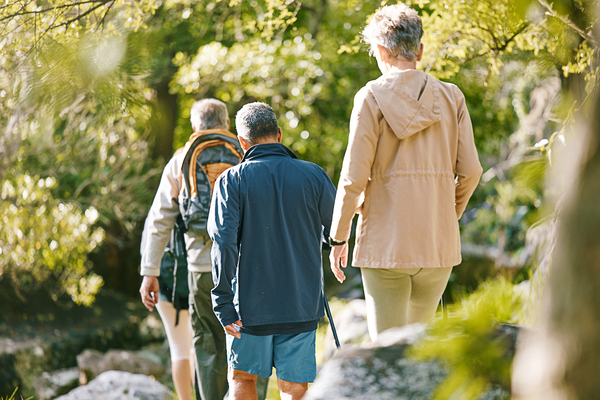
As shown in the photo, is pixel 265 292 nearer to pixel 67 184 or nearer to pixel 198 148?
pixel 198 148

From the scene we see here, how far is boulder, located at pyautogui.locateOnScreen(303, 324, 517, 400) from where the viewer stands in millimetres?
1330

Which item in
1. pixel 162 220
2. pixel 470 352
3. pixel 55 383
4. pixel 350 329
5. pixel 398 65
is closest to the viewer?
pixel 470 352

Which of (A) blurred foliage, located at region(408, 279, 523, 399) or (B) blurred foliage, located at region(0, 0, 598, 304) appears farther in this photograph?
(B) blurred foliage, located at region(0, 0, 598, 304)

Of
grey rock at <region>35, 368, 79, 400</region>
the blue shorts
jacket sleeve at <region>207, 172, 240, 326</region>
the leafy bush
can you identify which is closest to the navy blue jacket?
jacket sleeve at <region>207, 172, 240, 326</region>

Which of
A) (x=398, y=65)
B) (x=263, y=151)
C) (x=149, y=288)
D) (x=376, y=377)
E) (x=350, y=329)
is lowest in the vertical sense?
(x=350, y=329)

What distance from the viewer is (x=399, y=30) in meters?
2.09

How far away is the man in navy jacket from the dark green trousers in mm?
605

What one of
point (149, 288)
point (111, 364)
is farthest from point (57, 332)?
point (149, 288)

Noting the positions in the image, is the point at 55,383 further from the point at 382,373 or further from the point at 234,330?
the point at 382,373

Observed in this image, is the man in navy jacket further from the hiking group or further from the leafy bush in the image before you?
the leafy bush

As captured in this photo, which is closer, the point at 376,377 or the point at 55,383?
the point at 376,377

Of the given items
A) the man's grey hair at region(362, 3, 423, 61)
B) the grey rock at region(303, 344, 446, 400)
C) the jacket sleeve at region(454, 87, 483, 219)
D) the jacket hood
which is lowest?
the grey rock at region(303, 344, 446, 400)

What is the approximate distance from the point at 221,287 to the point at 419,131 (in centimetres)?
102

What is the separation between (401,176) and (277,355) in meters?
0.96
